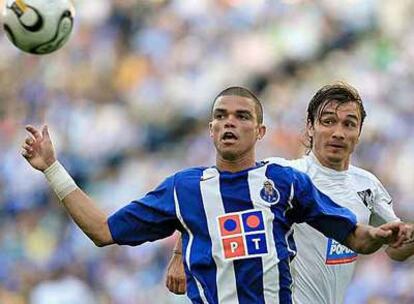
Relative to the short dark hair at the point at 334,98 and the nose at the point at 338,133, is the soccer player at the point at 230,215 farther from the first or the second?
the short dark hair at the point at 334,98

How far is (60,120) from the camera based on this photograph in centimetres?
1127

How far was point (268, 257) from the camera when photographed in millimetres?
4629

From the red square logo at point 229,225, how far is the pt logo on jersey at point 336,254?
103 cm

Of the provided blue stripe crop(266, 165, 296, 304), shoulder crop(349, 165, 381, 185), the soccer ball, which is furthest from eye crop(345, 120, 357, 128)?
A: the soccer ball

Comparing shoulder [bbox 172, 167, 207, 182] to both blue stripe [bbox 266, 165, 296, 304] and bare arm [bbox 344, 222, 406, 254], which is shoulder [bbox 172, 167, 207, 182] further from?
bare arm [bbox 344, 222, 406, 254]

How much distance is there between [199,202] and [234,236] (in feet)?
0.71

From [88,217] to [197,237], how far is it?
0.49m

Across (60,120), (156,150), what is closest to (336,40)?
(156,150)

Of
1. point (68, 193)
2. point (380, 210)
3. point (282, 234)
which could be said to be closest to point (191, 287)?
point (282, 234)

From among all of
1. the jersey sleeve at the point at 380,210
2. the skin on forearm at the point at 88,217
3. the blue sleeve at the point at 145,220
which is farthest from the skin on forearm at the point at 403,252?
the skin on forearm at the point at 88,217

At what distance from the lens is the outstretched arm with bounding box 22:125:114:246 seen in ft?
15.5

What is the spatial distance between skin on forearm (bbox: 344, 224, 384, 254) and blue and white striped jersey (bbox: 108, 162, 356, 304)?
0.03 meters

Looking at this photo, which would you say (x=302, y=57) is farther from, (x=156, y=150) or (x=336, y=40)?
(x=156, y=150)

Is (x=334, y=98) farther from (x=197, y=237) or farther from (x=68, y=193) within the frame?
(x=68, y=193)
